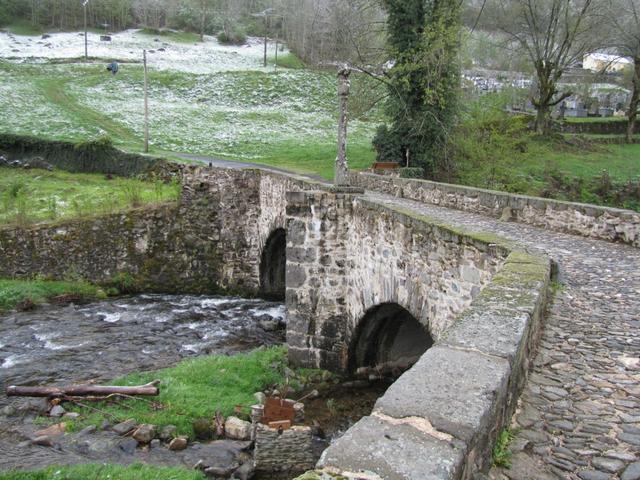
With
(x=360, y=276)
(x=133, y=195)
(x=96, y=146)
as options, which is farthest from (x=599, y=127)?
(x=360, y=276)

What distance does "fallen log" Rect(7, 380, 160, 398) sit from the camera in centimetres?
1063

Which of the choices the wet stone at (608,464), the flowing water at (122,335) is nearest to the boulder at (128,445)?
the flowing water at (122,335)

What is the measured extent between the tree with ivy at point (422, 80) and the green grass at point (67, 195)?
8.99 meters

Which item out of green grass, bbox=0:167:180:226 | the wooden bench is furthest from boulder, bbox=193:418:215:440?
the wooden bench

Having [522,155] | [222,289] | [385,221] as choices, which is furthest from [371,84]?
[385,221]

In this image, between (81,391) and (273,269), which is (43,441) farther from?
(273,269)

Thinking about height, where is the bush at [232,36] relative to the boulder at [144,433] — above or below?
above

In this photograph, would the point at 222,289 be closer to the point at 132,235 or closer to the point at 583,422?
the point at 132,235

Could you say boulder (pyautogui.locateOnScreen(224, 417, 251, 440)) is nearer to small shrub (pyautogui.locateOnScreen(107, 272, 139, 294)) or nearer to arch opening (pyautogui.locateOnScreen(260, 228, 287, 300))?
arch opening (pyautogui.locateOnScreen(260, 228, 287, 300))

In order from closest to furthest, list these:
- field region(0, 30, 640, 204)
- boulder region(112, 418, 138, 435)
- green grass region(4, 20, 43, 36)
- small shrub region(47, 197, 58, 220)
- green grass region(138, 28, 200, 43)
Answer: boulder region(112, 418, 138, 435), small shrub region(47, 197, 58, 220), field region(0, 30, 640, 204), green grass region(4, 20, 43, 36), green grass region(138, 28, 200, 43)

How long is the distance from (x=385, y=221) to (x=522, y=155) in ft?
53.9

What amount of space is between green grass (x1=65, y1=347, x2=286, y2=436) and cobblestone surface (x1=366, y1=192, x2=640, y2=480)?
21.2ft

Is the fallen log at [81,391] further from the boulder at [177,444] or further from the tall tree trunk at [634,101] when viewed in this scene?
the tall tree trunk at [634,101]

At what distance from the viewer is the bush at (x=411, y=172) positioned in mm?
21562
